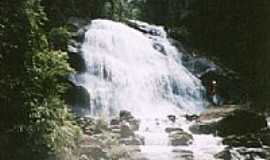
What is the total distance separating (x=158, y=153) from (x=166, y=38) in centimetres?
1252

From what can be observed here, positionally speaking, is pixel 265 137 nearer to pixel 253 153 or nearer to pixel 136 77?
pixel 253 153

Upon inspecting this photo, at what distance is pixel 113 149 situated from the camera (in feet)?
50.4

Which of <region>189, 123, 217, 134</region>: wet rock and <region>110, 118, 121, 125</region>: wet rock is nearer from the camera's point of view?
<region>189, 123, 217, 134</region>: wet rock

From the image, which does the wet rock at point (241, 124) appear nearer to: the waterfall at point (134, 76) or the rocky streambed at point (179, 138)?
the rocky streambed at point (179, 138)

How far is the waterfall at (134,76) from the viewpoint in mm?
22422

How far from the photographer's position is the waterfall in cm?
2242

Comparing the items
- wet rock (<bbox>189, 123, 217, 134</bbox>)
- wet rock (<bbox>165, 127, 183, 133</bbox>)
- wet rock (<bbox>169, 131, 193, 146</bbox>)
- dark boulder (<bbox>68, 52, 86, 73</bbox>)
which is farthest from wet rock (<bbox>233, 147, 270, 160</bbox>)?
dark boulder (<bbox>68, 52, 86, 73</bbox>)

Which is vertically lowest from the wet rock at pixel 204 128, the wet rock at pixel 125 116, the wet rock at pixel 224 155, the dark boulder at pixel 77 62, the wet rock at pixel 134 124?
the wet rock at pixel 224 155

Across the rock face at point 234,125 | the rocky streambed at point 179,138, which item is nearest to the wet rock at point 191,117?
the rocky streambed at point 179,138

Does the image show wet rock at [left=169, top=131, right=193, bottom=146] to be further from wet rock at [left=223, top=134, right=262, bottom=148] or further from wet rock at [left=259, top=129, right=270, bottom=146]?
wet rock at [left=259, top=129, right=270, bottom=146]

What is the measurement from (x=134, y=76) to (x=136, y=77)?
9cm

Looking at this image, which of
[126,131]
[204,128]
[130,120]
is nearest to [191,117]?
[204,128]

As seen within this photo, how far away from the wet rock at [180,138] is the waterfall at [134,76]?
418cm

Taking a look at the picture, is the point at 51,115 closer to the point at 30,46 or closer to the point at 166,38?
the point at 30,46
